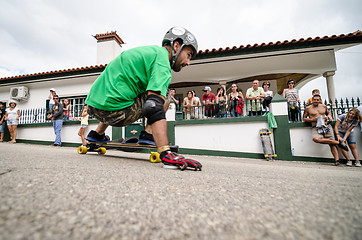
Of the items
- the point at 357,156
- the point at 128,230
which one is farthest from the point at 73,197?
the point at 357,156

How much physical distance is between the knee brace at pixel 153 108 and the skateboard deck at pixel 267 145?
423cm

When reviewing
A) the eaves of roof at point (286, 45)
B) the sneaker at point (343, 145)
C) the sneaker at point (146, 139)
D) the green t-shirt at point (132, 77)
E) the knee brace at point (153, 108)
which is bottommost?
the sneaker at point (343, 145)

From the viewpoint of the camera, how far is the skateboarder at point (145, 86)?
181cm

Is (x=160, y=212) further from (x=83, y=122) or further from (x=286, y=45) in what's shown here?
(x=286, y=45)

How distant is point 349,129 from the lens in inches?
177

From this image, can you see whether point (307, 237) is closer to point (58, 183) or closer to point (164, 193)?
point (164, 193)

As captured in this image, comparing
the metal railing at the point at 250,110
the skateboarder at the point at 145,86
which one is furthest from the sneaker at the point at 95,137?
the metal railing at the point at 250,110

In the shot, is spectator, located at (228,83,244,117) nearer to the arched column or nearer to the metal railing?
the metal railing

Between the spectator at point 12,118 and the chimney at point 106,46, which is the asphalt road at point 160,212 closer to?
the spectator at point 12,118

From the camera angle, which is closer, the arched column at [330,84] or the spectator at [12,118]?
the arched column at [330,84]

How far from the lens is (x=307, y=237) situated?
509 mm

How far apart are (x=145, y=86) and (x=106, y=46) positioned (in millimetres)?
11205

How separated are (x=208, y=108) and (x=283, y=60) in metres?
4.01

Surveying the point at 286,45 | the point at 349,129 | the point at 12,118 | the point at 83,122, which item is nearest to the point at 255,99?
the point at 349,129
